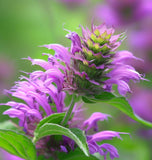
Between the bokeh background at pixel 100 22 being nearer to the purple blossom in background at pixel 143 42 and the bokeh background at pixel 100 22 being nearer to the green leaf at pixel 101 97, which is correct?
the purple blossom in background at pixel 143 42

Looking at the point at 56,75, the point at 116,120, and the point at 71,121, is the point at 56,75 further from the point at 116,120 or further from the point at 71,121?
the point at 116,120

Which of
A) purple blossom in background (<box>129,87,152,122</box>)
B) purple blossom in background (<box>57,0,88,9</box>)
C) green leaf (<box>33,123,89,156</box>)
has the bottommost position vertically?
green leaf (<box>33,123,89,156</box>)

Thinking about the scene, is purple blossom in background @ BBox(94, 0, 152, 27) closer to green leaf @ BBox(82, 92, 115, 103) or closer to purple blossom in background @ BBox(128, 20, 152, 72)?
purple blossom in background @ BBox(128, 20, 152, 72)

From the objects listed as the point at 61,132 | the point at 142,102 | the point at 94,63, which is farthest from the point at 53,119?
the point at 142,102

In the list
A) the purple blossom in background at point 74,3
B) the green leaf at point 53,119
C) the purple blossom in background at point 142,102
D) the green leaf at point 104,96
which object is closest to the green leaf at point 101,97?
the green leaf at point 104,96

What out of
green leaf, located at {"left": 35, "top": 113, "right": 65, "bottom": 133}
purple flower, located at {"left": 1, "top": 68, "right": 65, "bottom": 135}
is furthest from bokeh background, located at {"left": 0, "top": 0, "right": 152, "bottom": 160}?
green leaf, located at {"left": 35, "top": 113, "right": 65, "bottom": 133}

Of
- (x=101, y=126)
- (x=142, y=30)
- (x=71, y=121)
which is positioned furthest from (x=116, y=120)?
(x=71, y=121)
